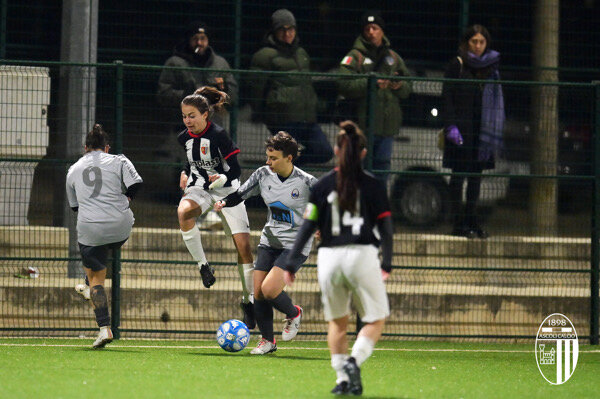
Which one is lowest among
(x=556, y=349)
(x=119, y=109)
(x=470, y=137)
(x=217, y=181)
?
(x=556, y=349)

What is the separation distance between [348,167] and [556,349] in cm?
458

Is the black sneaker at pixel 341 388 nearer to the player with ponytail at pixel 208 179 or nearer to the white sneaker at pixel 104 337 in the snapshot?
the white sneaker at pixel 104 337

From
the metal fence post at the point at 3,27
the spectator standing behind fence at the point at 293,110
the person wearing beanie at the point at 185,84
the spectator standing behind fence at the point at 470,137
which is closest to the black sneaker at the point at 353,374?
the person wearing beanie at the point at 185,84

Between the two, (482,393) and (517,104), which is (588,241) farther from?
(482,393)

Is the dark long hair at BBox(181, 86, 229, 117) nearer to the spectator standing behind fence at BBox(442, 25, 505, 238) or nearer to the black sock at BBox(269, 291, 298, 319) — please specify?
the black sock at BBox(269, 291, 298, 319)

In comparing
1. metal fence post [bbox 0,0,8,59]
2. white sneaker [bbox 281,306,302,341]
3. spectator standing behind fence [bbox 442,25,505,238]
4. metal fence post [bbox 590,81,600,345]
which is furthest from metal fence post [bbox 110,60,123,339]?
metal fence post [bbox 590,81,600,345]

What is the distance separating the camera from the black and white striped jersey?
11734mm

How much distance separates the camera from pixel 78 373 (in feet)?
31.4

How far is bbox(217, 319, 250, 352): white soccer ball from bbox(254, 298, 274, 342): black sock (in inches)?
8.2

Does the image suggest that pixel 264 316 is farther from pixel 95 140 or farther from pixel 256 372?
pixel 95 140

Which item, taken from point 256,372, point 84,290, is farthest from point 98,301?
point 256,372

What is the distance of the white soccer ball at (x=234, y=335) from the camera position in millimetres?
11078

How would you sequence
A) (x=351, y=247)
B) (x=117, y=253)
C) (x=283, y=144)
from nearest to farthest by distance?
(x=351, y=247) → (x=283, y=144) → (x=117, y=253)

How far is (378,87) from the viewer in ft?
43.3
